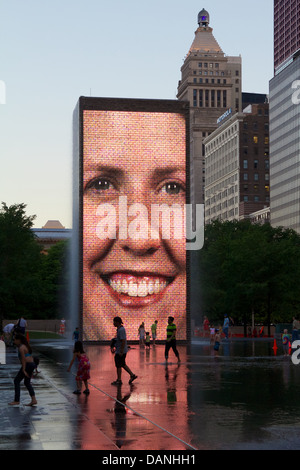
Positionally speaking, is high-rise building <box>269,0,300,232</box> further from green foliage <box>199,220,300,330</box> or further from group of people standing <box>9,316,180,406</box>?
group of people standing <box>9,316,180,406</box>

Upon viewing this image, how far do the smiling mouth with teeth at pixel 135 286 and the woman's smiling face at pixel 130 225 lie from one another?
2.7 inches

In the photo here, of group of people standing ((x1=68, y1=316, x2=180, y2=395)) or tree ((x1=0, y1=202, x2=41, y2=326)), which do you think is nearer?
group of people standing ((x1=68, y1=316, x2=180, y2=395))

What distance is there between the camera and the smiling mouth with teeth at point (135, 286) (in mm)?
53656

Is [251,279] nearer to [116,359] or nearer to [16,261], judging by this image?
[16,261]

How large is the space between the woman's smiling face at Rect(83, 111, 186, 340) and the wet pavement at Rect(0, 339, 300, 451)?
89.3 ft

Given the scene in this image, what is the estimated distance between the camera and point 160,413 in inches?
597

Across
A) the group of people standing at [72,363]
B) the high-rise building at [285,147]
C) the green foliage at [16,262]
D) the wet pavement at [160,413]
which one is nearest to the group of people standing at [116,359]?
the group of people standing at [72,363]

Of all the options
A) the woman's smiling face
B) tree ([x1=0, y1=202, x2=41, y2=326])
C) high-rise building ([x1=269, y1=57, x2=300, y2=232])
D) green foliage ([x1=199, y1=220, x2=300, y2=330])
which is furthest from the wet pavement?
high-rise building ([x1=269, y1=57, x2=300, y2=232])

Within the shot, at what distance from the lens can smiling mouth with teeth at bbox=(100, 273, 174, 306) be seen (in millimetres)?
53656

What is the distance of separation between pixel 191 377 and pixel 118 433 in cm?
1155

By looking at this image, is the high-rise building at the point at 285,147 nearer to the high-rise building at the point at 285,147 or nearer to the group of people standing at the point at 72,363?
the high-rise building at the point at 285,147

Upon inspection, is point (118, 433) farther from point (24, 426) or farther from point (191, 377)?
point (191, 377)

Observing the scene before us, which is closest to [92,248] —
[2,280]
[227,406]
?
[2,280]
